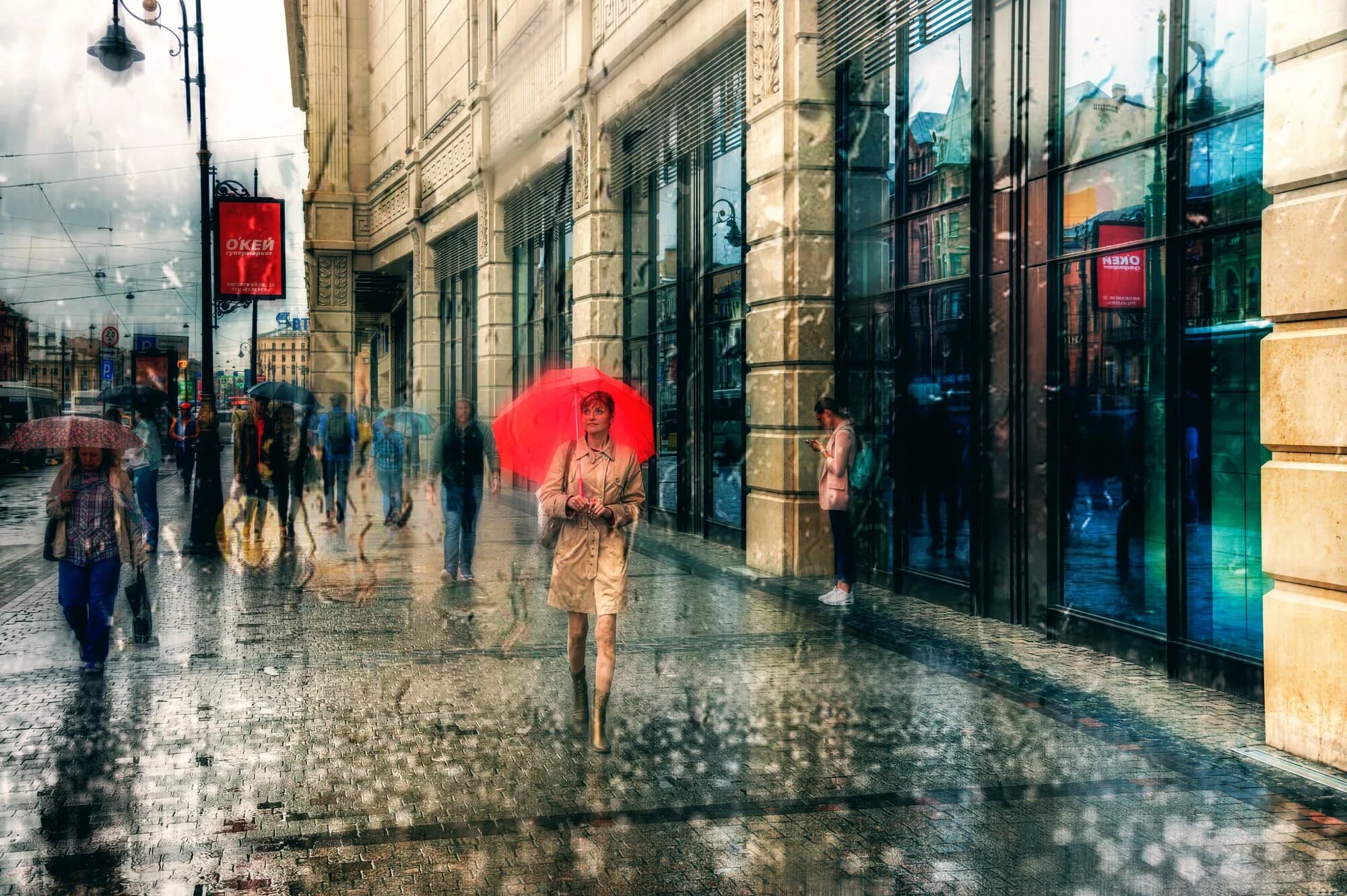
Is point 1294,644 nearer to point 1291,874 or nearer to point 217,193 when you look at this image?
point 1291,874

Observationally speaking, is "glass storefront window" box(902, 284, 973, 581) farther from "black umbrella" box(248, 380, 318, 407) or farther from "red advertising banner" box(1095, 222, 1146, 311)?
"black umbrella" box(248, 380, 318, 407)

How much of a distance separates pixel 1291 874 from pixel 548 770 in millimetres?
2967

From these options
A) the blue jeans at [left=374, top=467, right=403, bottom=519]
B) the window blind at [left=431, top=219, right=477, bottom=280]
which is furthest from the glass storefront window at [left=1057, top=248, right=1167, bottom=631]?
the window blind at [left=431, top=219, right=477, bottom=280]

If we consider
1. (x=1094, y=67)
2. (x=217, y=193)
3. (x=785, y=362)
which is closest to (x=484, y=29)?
(x=217, y=193)

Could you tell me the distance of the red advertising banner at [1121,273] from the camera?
8273mm

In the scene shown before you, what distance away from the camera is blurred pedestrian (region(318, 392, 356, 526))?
18.2 m

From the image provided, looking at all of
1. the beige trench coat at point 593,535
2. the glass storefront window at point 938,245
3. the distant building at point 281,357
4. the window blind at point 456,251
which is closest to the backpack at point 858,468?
the glass storefront window at point 938,245

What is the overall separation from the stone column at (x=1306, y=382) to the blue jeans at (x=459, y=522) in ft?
24.5

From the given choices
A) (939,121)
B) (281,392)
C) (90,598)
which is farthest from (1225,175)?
(281,392)

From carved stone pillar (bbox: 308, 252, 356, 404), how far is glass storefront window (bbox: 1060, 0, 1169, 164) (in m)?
32.4

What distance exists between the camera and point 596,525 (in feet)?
21.0

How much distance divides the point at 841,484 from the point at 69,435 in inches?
223

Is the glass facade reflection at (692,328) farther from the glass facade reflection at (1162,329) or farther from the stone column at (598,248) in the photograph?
the glass facade reflection at (1162,329)

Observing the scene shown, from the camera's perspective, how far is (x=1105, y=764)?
19.6ft
